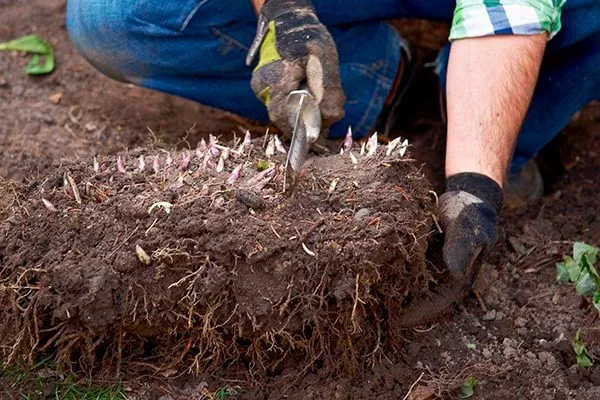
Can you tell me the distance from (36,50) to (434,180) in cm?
137

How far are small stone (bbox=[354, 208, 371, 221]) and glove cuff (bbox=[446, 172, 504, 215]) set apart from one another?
252 mm

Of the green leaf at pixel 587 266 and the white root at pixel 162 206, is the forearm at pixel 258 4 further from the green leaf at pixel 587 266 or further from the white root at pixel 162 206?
the green leaf at pixel 587 266

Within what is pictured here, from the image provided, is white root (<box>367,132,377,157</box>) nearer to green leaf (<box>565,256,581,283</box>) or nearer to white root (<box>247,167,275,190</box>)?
white root (<box>247,167,275,190</box>)

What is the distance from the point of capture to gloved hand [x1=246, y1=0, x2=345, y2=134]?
68.4 inches

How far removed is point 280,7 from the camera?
1.85 metres

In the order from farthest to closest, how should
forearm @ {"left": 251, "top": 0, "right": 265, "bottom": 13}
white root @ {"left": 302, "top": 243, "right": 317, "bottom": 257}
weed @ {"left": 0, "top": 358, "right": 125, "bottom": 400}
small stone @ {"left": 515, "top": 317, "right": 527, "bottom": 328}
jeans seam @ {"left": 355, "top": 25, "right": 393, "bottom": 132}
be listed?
1. jeans seam @ {"left": 355, "top": 25, "right": 393, "bottom": 132}
2. forearm @ {"left": 251, "top": 0, "right": 265, "bottom": 13}
3. small stone @ {"left": 515, "top": 317, "right": 527, "bottom": 328}
4. weed @ {"left": 0, "top": 358, "right": 125, "bottom": 400}
5. white root @ {"left": 302, "top": 243, "right": 317, "bottom": 257}

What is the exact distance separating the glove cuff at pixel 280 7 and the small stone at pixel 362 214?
51 cm

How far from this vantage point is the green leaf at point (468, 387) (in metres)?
1.64

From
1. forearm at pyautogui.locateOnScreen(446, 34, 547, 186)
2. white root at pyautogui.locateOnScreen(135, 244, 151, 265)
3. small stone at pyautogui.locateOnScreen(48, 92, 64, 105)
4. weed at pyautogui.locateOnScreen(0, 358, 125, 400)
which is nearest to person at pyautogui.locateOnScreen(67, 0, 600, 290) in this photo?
forearm at pyautogui.locateOnScreen(446, 34, 547, 186)

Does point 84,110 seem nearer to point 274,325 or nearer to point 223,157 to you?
point 223,157

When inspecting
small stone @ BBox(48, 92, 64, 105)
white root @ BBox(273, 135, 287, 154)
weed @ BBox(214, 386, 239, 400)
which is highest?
white root @ BBox(273, 135, 287, 154)

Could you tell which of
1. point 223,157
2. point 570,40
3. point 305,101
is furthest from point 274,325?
point 570,40

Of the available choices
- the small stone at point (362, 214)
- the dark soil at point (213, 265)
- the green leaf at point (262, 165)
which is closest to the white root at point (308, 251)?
the dark soil at point (213, 265)

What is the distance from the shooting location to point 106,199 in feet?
5.34
